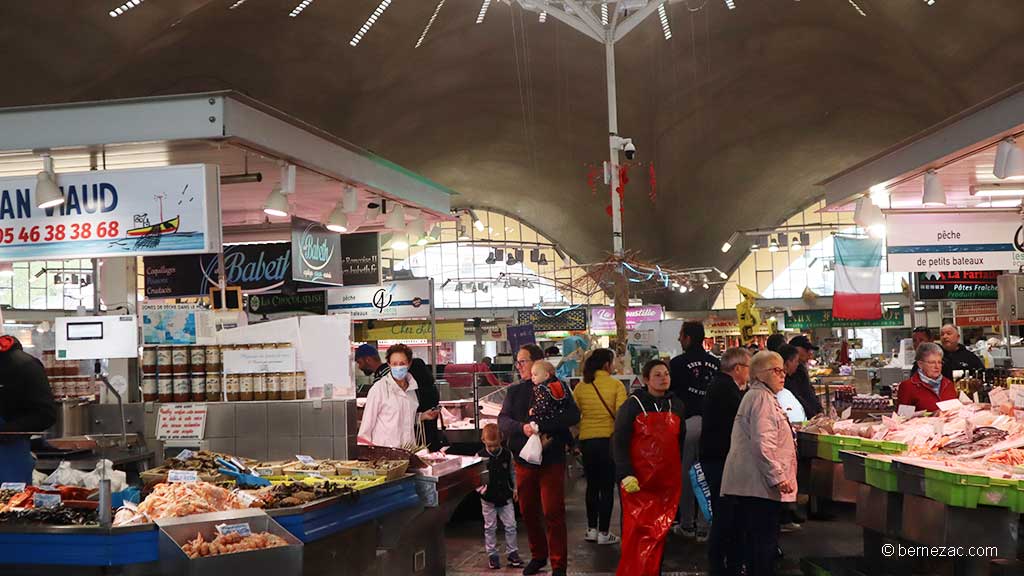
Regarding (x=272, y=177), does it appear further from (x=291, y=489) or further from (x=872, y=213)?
(x=872, y=213)

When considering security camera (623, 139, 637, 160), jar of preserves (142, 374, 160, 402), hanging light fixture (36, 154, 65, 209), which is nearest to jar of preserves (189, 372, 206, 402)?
jar of preserves (142, 374, 160, 402)

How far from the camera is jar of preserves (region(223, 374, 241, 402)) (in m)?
7.15

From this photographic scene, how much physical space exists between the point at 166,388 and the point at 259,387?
73cm

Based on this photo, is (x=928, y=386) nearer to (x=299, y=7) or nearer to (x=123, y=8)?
(x=123, y=8)

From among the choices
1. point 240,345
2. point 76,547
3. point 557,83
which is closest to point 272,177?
point 240,345

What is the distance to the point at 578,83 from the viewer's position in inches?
1410

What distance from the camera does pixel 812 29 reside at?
3164cm

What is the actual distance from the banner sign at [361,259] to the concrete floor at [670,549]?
2859 millimetres

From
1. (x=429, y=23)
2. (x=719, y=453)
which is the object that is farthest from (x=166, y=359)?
(x=429, y=23)

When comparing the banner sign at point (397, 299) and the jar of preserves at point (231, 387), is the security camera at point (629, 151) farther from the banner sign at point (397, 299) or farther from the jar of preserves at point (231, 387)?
the jar of preserves at point (231, 387)

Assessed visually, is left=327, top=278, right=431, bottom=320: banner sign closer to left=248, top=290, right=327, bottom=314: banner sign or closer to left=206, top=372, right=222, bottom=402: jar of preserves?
left=248, top=290, right=327, bottom=314: banner sign

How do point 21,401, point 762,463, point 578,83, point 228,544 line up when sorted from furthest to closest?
1. point 578,83
2. point 21,401
3. point 762,463
4. point 228,544

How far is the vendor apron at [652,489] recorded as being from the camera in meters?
6.73

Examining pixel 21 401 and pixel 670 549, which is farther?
pixel 670 549
